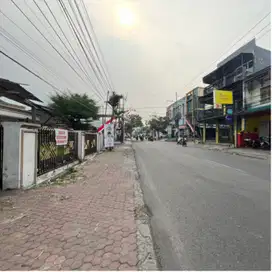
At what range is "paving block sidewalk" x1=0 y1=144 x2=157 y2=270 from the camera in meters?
2.37

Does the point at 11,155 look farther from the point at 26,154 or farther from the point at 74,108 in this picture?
the point at 74,108

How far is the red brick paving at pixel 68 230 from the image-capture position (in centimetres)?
238

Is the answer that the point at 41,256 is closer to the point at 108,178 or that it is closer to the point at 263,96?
the point at 108,178

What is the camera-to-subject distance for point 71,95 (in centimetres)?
2558

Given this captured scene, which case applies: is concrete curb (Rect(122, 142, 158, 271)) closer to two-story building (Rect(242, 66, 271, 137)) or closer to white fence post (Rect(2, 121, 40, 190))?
white fence post (Rect(2, 121, 40, 190))

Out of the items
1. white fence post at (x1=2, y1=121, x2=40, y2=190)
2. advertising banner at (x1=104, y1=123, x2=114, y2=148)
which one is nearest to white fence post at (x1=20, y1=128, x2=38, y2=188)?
white fence post at (x1=2, y1=121, x2=40, y2=190)

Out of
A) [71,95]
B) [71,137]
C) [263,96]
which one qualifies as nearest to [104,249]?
[71,137]

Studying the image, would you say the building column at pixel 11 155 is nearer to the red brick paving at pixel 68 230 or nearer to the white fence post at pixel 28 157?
the white fence post at pixel 28 157

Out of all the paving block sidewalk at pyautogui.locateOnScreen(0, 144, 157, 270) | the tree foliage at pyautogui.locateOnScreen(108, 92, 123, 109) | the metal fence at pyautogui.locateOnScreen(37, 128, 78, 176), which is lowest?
the paving block sidewalk at pyautogui.locateOnScreen(0, 144, 157, 270)

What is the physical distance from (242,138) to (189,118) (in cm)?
2425

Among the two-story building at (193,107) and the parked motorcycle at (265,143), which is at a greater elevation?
the two-story building at (193,107)

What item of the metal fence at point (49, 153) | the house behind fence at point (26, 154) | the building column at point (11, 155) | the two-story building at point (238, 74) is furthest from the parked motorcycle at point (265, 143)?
the building column at point (11, 155)

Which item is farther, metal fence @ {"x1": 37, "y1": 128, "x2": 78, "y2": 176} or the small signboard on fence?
the small signboard on fence

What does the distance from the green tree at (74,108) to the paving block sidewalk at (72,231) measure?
19.9 metres
